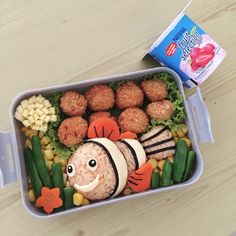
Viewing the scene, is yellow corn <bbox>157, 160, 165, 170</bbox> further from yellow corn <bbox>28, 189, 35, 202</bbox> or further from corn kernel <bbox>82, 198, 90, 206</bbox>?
yellow corn <bbox>28, 189, 35, 202</bbox>

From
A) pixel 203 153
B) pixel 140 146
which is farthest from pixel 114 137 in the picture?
pixel 203 153

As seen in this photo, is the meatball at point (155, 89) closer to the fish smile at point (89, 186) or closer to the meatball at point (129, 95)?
the meatball at point (129, 95)


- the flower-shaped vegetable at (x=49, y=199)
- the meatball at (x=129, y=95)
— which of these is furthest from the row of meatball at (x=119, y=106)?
the flower-shaped vegetable at (x=49, y=199)

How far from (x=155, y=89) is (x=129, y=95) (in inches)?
2.2

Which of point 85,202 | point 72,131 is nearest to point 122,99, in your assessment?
point 72,131

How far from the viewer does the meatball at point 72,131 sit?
0.86 meters

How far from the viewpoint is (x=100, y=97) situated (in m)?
0.88

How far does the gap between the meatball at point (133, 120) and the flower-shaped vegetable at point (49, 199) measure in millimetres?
190

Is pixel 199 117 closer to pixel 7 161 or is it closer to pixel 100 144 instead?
pixel 100 144

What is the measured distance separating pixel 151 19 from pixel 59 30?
21 cm

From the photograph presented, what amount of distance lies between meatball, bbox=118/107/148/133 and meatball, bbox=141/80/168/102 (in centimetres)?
4

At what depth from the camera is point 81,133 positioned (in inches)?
→ 33.9

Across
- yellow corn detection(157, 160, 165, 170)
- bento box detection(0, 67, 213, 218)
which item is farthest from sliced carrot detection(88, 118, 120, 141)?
yellow corn detection(157, 160, 165, 170)

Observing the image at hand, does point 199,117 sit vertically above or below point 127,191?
above
